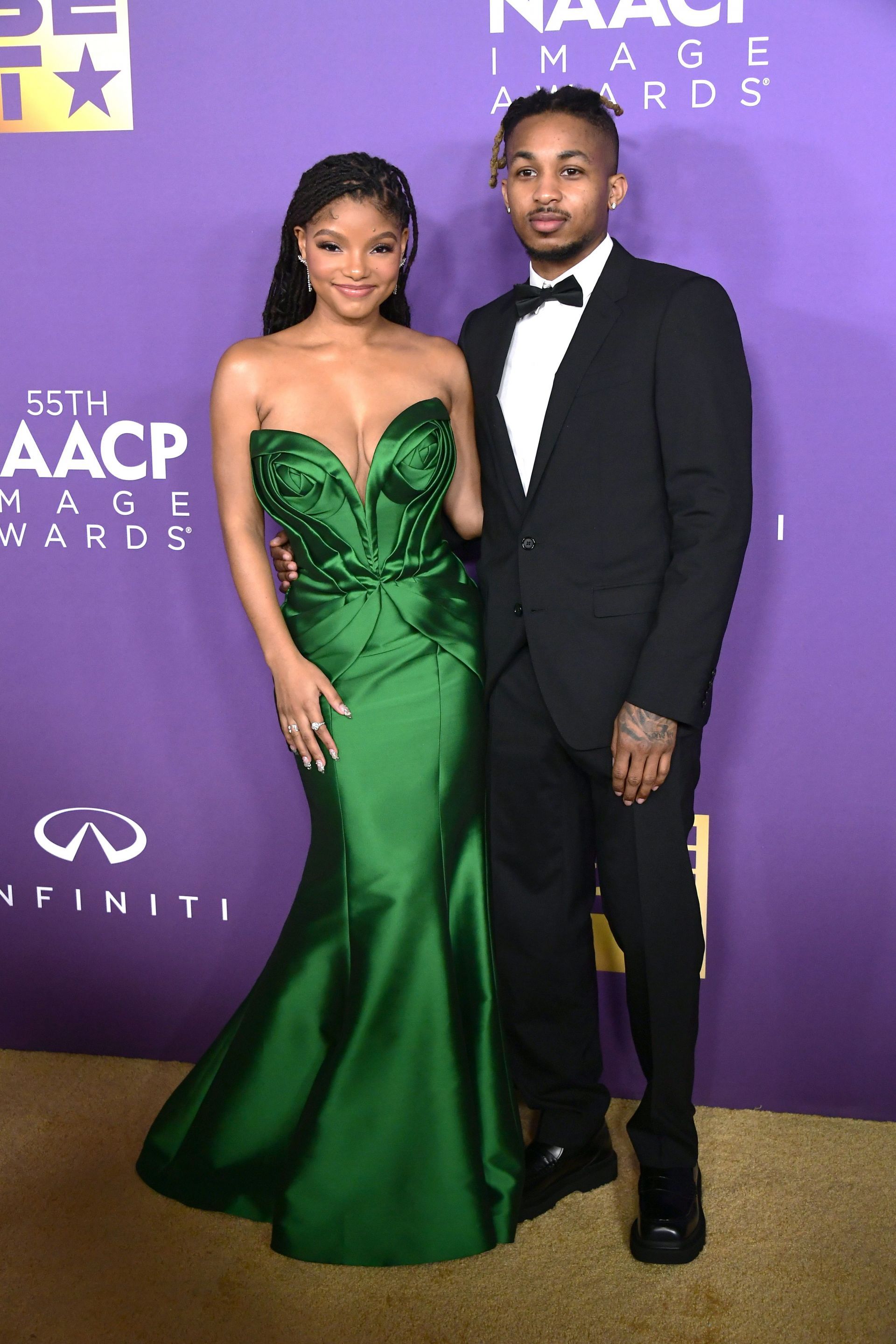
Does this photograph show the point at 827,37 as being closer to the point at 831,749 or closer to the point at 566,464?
the point at 566,464

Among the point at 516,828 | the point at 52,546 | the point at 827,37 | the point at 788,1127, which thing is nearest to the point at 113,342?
the point at 52,546

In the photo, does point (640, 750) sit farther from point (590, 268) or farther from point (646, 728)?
point (590, 268)

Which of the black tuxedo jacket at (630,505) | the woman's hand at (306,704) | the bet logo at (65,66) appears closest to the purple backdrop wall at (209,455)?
the bet logo at (65,66)

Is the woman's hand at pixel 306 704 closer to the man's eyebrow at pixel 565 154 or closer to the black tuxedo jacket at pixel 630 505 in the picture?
the black tuxedo jacket at pixel 630 505

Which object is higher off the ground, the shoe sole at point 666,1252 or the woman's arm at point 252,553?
the woman's arm at point 252,553

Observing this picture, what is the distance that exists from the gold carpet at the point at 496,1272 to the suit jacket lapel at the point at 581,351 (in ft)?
4.86

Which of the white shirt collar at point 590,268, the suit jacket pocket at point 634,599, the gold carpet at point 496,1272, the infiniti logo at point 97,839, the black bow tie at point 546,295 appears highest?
the white shirt collar at point 590,268

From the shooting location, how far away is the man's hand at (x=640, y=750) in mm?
2158

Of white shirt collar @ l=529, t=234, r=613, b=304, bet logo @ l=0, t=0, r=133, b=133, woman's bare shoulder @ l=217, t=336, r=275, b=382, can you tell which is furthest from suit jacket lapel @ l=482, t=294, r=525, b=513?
bet logo @ l=0, t=0, r=133, b=133

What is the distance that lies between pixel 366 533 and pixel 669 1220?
141cm

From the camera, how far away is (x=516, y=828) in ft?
8.16

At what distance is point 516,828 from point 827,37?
5.48 ft

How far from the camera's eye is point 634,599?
87.0 inches

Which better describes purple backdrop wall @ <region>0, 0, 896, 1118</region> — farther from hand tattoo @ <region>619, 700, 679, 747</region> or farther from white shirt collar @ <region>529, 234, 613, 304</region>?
hand tattoo @ <region>619, 700, 679, 747</region>
